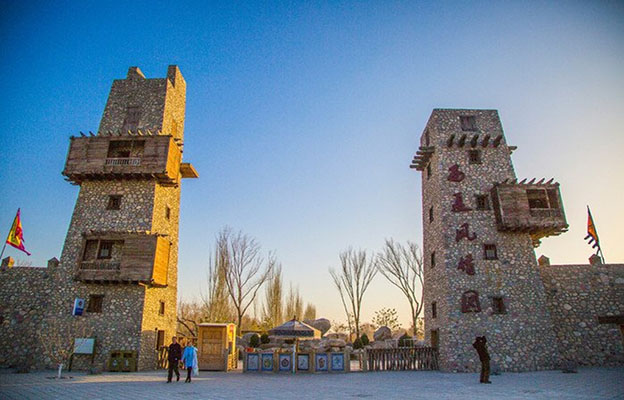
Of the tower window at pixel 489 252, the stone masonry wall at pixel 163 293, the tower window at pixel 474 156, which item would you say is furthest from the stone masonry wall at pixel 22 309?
the tower window at pixel 474 156

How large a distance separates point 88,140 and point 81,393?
1582 cm

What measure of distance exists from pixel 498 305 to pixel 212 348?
47.4 feet

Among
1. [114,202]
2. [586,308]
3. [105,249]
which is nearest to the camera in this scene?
[105,249]

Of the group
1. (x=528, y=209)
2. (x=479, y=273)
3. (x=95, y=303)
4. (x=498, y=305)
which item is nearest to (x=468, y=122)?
(x=528, y=209)

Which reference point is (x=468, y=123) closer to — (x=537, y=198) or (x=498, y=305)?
(x=537, y=198)

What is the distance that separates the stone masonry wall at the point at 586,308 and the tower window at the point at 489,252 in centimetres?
375

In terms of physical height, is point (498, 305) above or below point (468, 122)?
below

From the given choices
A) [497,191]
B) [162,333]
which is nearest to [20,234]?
[162,333]

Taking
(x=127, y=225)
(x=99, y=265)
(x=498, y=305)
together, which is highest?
(x=127, y=225)

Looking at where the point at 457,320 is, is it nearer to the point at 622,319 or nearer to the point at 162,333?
the point at 622,319

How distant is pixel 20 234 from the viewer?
21.7 meters

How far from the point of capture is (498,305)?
64.3 ft

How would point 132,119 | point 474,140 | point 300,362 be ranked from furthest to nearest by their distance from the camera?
point 132,119 → point 474,140 → point 300,362

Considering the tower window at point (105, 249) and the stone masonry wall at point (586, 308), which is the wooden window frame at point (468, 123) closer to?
the stone masonry wall at point (586, 308)
